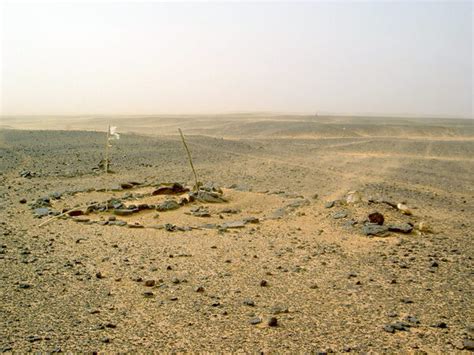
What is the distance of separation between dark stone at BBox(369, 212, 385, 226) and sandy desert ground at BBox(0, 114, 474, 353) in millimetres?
177

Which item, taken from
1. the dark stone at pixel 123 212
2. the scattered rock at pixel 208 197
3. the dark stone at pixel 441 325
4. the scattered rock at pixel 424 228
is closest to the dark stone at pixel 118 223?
the dark stone at pixel 123 212

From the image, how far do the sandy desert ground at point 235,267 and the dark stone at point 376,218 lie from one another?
177 mm

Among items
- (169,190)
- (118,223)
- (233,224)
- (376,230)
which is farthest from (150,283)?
(169,190)

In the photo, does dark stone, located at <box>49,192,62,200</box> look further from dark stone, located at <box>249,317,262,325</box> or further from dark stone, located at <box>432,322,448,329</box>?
dark stone, located at <box>432,322,448,329</box>

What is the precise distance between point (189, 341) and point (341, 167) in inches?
654

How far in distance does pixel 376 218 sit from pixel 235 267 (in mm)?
3826

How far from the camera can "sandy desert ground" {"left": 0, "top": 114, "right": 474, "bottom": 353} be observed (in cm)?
470

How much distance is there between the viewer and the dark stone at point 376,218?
9016mm

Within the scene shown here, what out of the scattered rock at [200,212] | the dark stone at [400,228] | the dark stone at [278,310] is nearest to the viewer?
the dark stone at [278,310]

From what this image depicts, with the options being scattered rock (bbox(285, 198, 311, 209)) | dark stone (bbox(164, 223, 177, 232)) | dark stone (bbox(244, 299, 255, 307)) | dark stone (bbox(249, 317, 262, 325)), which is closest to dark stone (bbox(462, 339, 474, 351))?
dark stone (bbox(249, 317, 262, 325))

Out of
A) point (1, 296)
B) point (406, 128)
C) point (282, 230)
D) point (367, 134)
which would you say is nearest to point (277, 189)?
point (282, 230)

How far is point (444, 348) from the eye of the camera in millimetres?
4434

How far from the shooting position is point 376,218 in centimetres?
909

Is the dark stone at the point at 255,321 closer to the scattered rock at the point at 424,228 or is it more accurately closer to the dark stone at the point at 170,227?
the dark stone at the point at 170,227
